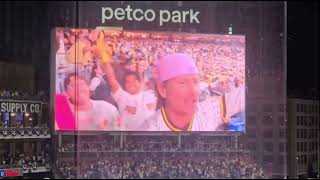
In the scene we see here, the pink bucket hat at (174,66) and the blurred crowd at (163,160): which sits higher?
the pink bucket hat at (174,66)

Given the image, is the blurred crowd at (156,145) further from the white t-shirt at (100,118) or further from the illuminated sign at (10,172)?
the illuminated sign at (10,172)

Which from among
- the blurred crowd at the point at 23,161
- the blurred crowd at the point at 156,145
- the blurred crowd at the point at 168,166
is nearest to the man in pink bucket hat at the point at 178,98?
the blurred crowd at the point at 156,145

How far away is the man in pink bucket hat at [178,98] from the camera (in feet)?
18.9

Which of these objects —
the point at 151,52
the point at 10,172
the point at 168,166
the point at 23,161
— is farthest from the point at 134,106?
the point at 10,172

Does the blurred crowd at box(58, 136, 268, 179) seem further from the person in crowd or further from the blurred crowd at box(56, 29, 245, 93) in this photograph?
the blurred crowd at box(56, 29, 245, 93)

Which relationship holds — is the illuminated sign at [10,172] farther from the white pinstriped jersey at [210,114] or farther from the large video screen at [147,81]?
the white pinstriped jersey at [210,114]

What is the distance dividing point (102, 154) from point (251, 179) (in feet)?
5.06

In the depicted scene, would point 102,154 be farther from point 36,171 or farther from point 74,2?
point 74,2

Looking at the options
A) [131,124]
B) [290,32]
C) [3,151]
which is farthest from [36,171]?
[290,32]

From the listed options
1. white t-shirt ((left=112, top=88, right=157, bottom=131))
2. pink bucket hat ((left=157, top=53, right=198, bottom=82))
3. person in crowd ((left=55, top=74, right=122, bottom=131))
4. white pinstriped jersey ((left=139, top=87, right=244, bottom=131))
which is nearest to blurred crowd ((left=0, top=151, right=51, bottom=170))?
person in crowd ((left=55, top=74, right=122, bottom=131))

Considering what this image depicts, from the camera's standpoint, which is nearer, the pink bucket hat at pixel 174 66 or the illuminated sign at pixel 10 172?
the illuminated sign at pixel 10 172

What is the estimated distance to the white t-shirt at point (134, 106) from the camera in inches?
224

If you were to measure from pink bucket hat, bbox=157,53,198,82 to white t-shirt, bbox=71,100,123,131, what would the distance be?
1.94 feet

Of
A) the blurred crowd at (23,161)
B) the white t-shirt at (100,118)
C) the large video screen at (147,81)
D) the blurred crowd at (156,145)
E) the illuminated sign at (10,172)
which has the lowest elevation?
the illuminated sign at (10,172)
